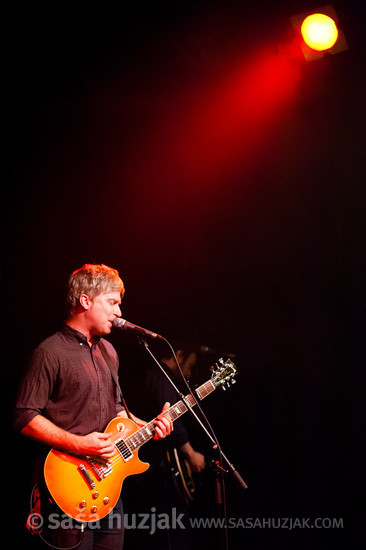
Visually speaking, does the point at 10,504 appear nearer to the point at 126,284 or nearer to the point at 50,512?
the point at 50,512

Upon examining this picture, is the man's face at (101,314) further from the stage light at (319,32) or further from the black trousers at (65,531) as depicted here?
the stage light at (319,32)

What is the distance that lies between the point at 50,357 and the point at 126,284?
1.28 m

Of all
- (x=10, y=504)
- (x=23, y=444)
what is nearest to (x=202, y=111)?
(x=23, y=444)

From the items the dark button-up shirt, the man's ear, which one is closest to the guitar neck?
the dark button-up shirt

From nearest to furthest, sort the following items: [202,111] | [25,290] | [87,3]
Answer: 1. [25,290]
2. [87,3]
3. [202,111]

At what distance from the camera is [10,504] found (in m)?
3.23

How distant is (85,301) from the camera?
3029 millimetres

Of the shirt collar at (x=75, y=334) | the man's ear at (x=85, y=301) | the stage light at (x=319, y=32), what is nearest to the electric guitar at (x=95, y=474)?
the shirt collar at (x=75, y=334)

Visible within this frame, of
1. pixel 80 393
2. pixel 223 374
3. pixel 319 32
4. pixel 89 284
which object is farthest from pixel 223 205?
pixel 80 393

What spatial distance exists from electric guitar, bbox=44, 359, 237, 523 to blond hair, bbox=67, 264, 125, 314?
72cm

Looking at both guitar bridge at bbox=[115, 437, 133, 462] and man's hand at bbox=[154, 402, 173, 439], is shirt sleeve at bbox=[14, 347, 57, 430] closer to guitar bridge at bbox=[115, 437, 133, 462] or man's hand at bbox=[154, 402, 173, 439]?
guitar bridge at bbox=[115, 437, 133, 462]

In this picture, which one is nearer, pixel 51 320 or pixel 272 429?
pixel 51 320

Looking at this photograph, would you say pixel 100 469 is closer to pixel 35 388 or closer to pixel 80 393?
pixel 80 393

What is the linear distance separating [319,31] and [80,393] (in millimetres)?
A: 3217
